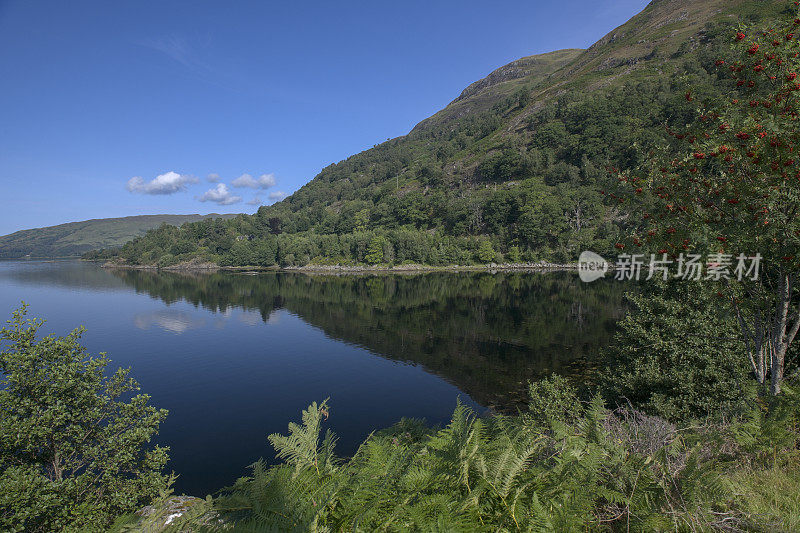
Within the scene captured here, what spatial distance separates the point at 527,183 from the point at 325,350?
10710cm

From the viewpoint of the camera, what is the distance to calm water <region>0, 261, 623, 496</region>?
70.4 feet

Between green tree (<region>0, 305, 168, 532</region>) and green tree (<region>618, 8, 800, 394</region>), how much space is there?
48.9 feet

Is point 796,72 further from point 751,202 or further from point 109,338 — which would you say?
point 109,338

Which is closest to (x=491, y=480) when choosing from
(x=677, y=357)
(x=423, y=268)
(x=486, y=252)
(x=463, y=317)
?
(x=677, y=357)

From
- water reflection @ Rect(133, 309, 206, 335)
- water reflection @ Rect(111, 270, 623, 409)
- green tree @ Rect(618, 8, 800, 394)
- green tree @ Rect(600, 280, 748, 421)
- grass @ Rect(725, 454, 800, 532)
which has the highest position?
green tree @ Rect(618, 8, 800, 394)

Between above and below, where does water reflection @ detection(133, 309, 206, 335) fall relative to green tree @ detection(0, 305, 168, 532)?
below

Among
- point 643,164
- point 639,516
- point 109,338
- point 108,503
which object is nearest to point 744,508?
point 639,516

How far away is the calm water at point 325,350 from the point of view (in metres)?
21.5

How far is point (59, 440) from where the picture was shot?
35.7ft

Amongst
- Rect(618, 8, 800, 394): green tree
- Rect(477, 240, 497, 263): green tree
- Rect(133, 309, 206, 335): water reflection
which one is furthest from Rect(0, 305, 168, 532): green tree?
Rect(477, 240, 497, 263): green tree

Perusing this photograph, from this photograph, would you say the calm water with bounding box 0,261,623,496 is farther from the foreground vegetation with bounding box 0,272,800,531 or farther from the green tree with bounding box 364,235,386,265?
the green tree with bounding box 364,235,386,265

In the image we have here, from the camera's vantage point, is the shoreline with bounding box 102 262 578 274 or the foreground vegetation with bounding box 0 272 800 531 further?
the shoreline with bounding box 102 262 578 274

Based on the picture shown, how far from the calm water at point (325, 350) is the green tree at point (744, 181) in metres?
16.8

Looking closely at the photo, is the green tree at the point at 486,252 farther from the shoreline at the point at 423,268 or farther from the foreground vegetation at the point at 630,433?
the foreground vegetation at the point at 630,433
